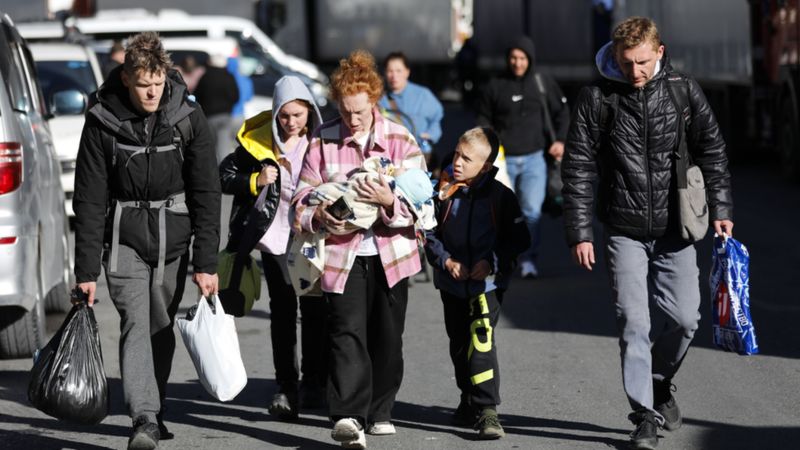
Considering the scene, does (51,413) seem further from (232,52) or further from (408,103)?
(232,52)

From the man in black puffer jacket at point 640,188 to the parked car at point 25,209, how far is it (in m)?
3.18

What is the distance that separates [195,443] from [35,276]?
2045mm

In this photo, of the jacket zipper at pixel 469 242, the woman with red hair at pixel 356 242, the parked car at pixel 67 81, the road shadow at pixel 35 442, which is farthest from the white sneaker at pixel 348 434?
the parked car at pixel 67 81

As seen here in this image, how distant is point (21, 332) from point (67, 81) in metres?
7.18

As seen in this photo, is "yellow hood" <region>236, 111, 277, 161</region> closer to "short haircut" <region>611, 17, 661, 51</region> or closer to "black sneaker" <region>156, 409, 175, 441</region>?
"black sneaker" <region>156, 409, 175, 441</region>

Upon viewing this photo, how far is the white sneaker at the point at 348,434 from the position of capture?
6.63 metres

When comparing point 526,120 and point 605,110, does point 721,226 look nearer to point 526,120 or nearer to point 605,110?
point 605,110

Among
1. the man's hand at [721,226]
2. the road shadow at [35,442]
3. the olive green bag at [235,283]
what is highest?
the man's hand at [721,226]

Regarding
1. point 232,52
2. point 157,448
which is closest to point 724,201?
point 157,448

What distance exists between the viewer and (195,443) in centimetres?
715

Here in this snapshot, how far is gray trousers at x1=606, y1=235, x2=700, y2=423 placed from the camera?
6734 mm

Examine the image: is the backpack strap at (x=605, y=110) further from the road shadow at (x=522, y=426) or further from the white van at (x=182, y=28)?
the white van at (x=182, y=28)

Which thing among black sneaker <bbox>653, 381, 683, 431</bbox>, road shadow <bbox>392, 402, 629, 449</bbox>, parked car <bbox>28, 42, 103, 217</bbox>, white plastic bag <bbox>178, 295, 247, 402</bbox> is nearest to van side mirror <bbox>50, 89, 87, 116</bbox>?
parked car <bbox>28, 42, 103, 217</bbox>

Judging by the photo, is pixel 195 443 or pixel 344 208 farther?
pixel 195 443
